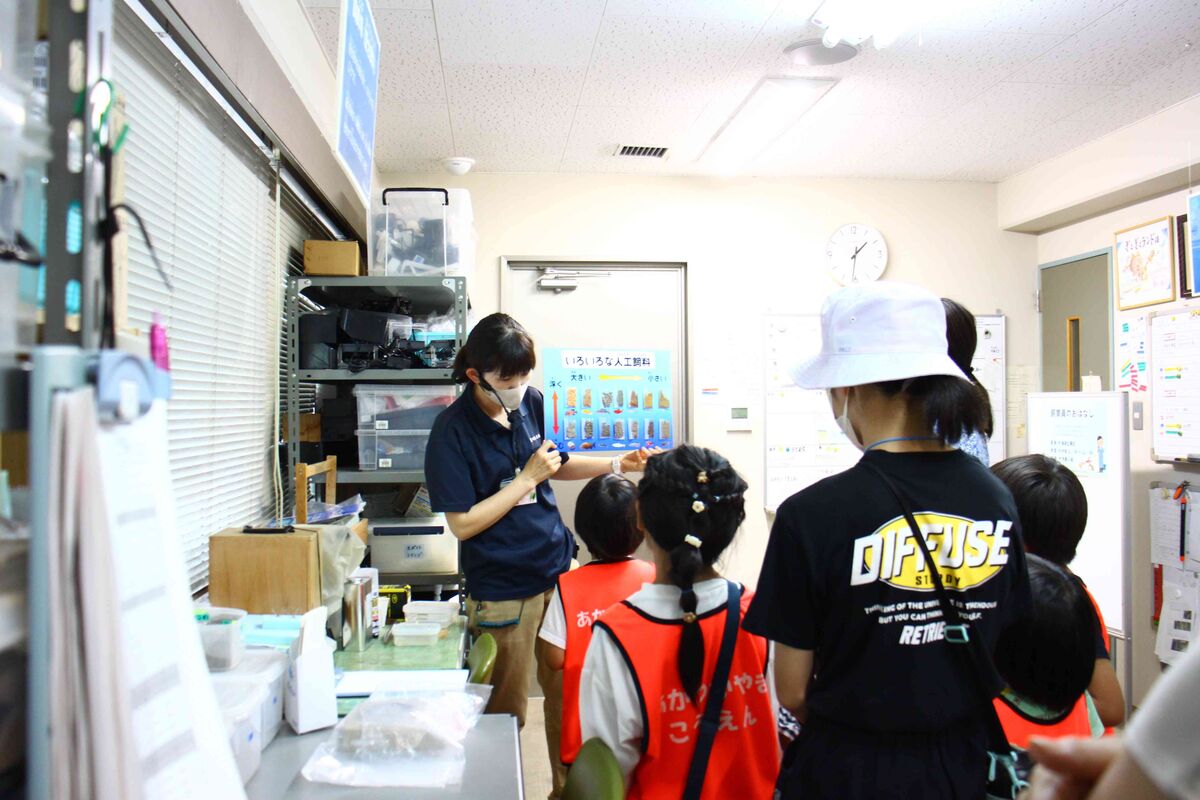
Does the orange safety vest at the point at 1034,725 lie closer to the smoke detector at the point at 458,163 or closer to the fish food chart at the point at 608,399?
the fish food chart at the point at 608,399

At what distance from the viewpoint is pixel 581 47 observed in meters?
2.53

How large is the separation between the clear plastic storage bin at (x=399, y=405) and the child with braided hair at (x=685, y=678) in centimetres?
151

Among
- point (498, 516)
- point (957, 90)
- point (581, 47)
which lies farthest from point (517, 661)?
point (957, 90)

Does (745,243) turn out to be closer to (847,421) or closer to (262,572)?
(847,421)

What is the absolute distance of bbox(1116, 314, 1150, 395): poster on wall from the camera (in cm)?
332

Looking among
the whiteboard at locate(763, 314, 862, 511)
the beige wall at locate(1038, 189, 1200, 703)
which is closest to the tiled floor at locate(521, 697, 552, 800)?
the whiteboard at locate(763, 314, 862, 511)

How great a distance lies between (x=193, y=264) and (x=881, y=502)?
5.41 feet

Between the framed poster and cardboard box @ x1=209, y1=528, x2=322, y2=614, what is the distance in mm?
3721

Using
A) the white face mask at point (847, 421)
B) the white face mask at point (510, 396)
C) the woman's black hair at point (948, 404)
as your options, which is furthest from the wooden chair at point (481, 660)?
the woman's black hair at point (948, 404)

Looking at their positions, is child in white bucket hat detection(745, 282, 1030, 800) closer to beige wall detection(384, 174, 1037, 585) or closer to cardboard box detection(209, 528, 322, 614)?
cardboard box detection(209, 528, 322, 614)

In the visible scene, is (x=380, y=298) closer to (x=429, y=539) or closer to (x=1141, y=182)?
(x=429, y=539)

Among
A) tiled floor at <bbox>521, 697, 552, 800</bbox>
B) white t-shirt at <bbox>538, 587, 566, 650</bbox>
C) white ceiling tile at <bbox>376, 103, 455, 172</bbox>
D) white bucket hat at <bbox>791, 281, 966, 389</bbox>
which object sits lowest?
tiled floor at <bbox>521, 697, 552, 800</bbox>

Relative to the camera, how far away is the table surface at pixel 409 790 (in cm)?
100

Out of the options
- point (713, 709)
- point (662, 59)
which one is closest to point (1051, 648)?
point (713, 709)
